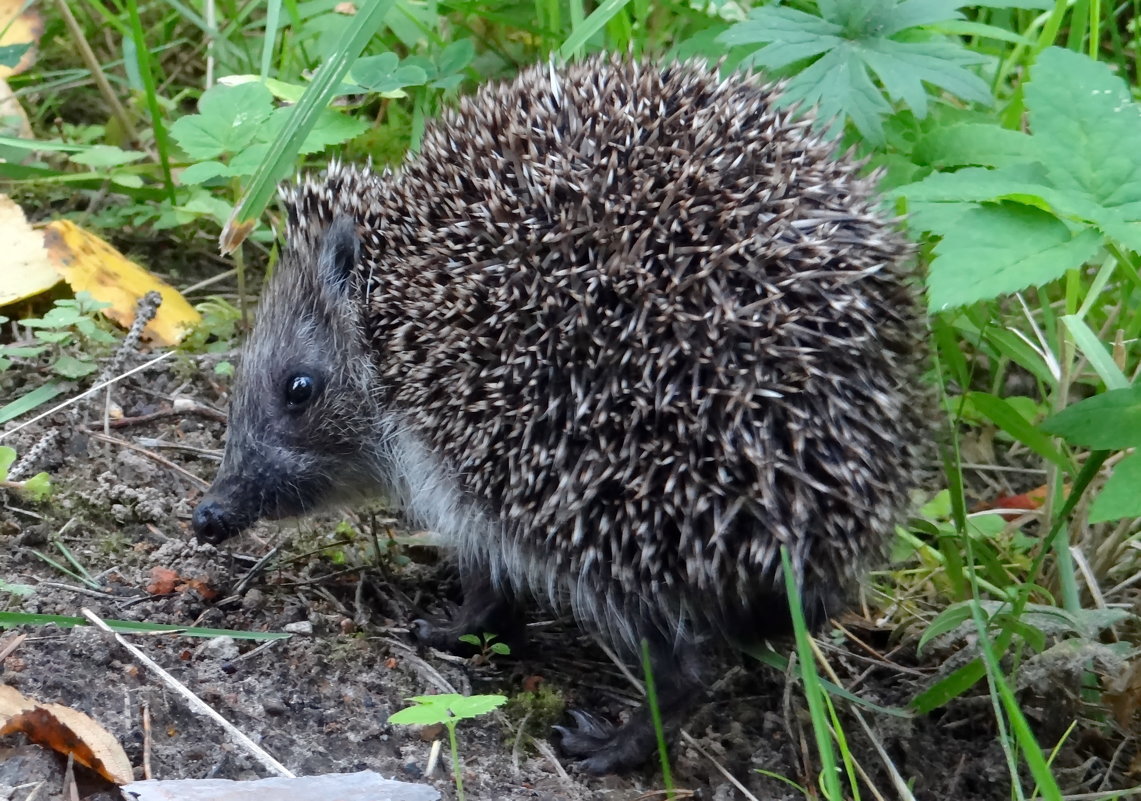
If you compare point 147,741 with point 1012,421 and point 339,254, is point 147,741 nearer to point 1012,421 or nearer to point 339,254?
point 339,254

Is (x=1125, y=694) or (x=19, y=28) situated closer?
(x=1125, y=694)

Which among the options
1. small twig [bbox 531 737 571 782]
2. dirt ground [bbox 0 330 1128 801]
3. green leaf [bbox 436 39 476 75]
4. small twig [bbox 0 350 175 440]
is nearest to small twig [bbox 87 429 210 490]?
dirt ground [bbox 0 330 1128 801]

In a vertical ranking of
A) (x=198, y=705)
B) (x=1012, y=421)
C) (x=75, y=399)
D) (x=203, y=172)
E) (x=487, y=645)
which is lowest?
(x=487, y=645)

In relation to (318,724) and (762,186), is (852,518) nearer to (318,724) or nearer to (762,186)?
(762,186)

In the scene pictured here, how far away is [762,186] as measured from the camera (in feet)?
10.9

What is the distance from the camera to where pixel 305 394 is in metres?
4.32

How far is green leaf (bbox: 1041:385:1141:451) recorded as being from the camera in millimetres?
3035

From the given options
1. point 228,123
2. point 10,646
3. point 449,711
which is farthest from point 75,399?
point 449,711

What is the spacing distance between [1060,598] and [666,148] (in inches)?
86.1

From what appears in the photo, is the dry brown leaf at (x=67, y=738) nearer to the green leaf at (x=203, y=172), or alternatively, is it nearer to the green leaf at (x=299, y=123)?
the green leaf at (x=299, y=123)

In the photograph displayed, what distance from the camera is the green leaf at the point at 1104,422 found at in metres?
3.04

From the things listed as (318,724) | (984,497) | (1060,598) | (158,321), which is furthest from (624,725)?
(158,321)

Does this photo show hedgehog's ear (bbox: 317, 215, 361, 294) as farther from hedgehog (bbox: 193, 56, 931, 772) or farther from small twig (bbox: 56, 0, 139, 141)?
small twig (bbox: 56, 0, 139, 141)

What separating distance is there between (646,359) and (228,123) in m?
2.50
